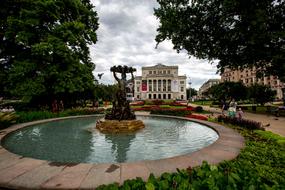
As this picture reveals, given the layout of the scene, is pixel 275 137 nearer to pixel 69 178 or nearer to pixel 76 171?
pixel 76 171

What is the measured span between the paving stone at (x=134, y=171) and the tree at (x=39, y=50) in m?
17.2

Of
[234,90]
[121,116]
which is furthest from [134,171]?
[234,90]

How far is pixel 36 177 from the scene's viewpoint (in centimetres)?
461

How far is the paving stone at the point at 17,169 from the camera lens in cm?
458

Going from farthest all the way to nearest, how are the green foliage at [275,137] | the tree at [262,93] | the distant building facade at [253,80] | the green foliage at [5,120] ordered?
the distant building facade at [253,80], the tree at [262,93], the green foliage at [5,120], the green foliage at [275,137]

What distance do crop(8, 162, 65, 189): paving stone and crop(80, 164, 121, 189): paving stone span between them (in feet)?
3.13

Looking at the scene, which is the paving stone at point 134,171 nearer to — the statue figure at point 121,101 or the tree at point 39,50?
the statue figure at point 121,101

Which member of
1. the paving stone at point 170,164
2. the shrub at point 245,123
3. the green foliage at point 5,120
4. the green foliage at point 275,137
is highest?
the green foliage at point 5,120

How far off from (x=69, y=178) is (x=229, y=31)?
22859mm

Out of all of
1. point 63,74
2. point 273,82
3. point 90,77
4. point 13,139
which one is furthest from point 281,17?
point 273,82

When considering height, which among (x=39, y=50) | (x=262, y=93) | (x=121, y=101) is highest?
(x=39, y=50)

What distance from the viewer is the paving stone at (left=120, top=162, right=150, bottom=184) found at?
15.1 feet

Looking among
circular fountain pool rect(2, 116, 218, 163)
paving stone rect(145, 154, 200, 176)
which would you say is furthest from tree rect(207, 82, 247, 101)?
paving stone rect(145, 154, 200, 176)

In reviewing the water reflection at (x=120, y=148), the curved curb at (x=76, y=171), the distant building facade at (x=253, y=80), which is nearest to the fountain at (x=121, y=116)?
the water reflection at (x=120, y=148)
